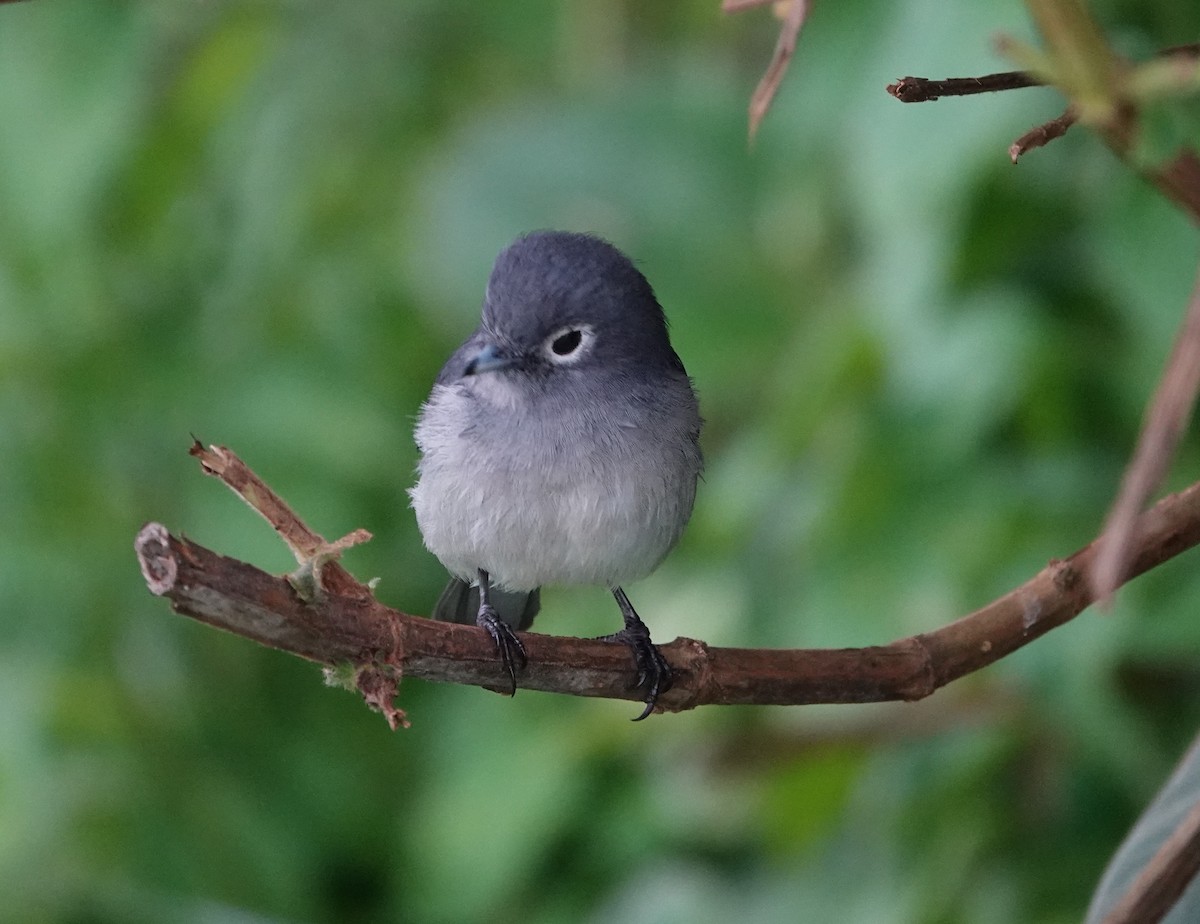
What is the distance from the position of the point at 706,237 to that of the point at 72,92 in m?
1.51

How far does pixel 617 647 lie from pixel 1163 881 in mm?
760

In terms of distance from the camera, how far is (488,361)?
7.97 ft

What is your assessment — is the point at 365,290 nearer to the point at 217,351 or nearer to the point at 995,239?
the point at 217,351

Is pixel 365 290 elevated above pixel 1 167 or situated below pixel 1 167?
above

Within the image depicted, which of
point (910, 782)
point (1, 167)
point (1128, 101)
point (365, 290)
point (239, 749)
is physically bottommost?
point (1128, 101)

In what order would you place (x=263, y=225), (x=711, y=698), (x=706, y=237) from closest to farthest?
(x=711, y=698) → (x=706, y=237) → (x=263, y=225)

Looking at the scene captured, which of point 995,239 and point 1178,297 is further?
point 995,239

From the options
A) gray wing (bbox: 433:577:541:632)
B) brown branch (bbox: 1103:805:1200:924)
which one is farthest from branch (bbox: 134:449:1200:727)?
gray wing (bbox: 433:577:541:632)

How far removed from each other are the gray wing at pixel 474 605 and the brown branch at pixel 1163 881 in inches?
69.1

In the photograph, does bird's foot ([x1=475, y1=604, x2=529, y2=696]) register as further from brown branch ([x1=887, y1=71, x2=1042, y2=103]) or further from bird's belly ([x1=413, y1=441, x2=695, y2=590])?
brown branch ([x1=887, y1=71, x2=1042, y2=103])

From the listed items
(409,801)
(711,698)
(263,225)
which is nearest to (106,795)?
(409,801)

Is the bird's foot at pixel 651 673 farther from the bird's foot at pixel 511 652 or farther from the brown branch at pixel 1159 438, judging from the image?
the brown branch at pixel 1159 438

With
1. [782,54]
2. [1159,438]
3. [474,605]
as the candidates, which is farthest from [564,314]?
[1159,438]

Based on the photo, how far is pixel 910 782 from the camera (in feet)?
9.62
